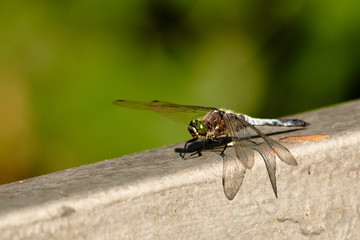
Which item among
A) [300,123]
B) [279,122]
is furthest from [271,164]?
[279,122]

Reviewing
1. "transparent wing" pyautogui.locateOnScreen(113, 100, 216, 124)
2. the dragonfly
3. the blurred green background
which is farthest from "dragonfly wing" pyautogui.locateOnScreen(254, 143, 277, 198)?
the blurred green background

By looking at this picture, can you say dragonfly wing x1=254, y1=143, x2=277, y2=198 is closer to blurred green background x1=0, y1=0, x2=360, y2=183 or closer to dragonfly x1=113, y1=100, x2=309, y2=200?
dragonfly x1=113, y1=100, x2=309, y2=200

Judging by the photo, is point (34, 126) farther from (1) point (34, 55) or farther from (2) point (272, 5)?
(2) point (272, 5)

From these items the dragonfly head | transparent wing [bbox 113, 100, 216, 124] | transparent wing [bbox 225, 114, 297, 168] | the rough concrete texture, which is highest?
transparent wing [bbox 113, 100, 216, 124]

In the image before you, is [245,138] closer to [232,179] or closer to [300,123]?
[300,123]

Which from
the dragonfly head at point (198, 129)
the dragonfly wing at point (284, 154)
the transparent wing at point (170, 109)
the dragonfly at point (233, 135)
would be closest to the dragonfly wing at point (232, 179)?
the dragonfly at point (233, 135)

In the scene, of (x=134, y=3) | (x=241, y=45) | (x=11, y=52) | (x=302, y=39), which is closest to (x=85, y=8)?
(x=134, y=3)

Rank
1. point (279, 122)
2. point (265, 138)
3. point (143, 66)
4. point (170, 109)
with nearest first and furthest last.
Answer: point (265, 138) → point (279, 122) → point (170, 109) → point (143, 66)

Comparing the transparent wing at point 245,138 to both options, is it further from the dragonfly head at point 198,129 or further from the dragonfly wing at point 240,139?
the dragonfly head at point 198,129
